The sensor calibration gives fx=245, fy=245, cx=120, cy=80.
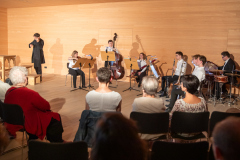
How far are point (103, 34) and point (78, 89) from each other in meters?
3.26

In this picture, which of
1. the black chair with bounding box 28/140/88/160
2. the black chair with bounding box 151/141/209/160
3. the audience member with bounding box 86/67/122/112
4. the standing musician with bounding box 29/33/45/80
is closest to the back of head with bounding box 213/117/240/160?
the black chair with bounding box 151/141/209/160

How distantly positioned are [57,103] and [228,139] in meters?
5.39

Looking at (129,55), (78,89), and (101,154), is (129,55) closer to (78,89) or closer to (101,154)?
(78,89)

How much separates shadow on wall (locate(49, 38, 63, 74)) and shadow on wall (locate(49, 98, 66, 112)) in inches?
208

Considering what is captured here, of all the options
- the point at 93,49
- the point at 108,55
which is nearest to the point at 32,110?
the point at 108,55

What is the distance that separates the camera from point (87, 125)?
289 centimetres

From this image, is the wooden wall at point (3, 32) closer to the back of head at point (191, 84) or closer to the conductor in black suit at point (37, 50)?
the conductor in black suit at point (37, 50)

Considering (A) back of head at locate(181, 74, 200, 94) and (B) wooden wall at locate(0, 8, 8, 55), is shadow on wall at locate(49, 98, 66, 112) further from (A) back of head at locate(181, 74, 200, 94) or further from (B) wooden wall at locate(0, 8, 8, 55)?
(B) wooden wall at locate(0, 8, 8, 55)

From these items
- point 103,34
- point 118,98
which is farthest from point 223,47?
point 118,98

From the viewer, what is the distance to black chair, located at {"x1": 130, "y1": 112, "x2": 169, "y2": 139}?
2705mm

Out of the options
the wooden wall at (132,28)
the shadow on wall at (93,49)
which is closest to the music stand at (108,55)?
the wooden wall at (132,28)

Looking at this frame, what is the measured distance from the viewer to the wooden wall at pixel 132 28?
27.1 feet

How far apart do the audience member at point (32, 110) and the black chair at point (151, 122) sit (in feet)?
3.90

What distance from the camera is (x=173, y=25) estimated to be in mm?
8875
